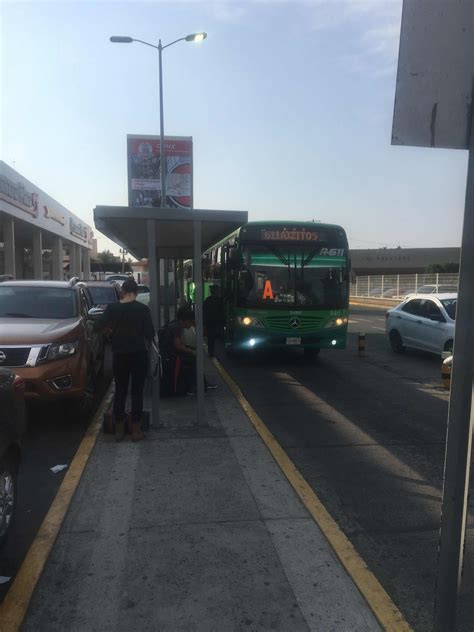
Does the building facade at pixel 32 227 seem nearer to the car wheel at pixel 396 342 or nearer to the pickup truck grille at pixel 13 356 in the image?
the car wheel at pixel 396 342

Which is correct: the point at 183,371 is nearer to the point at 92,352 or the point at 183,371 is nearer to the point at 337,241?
the point at 92,352

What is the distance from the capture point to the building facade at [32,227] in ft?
81.8

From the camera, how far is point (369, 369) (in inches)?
477

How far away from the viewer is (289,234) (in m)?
11.9

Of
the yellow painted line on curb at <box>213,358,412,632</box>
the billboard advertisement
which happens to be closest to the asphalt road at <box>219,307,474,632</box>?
the yellow painted line on curb at <box>213,358,412,632</box>

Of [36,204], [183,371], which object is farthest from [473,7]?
[36,204]

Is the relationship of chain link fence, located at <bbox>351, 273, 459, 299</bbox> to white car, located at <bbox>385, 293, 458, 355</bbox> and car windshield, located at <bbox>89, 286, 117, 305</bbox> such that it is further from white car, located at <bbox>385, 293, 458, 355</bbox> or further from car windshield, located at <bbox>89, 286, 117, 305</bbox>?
car windshield, located at <bbox>89, 286, 117, 305</bbox>

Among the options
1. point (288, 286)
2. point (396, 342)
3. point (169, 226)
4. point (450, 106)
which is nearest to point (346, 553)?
point (450, 106)

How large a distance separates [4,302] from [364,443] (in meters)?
5.33

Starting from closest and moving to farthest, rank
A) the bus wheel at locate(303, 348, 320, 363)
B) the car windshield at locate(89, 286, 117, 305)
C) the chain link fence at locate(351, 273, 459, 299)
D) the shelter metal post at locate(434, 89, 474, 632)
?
1. the shelter metal post at locate(434, 89, 474, 632)
2. the bus wheel at locate(303, 348, 320, 363)
3. the car windshield at locate(89, 286, 117, 305)
4. the chain link fence at locate(351, 273, 459, 299)

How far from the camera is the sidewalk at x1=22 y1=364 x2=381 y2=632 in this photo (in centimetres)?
310

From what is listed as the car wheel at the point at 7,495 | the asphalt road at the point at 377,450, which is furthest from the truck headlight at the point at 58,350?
the asphalt road at the point at 377,450

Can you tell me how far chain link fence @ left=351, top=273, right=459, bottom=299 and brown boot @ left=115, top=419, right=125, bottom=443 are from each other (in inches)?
1068

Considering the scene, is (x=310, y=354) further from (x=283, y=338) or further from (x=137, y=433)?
(x=137, y=433)
